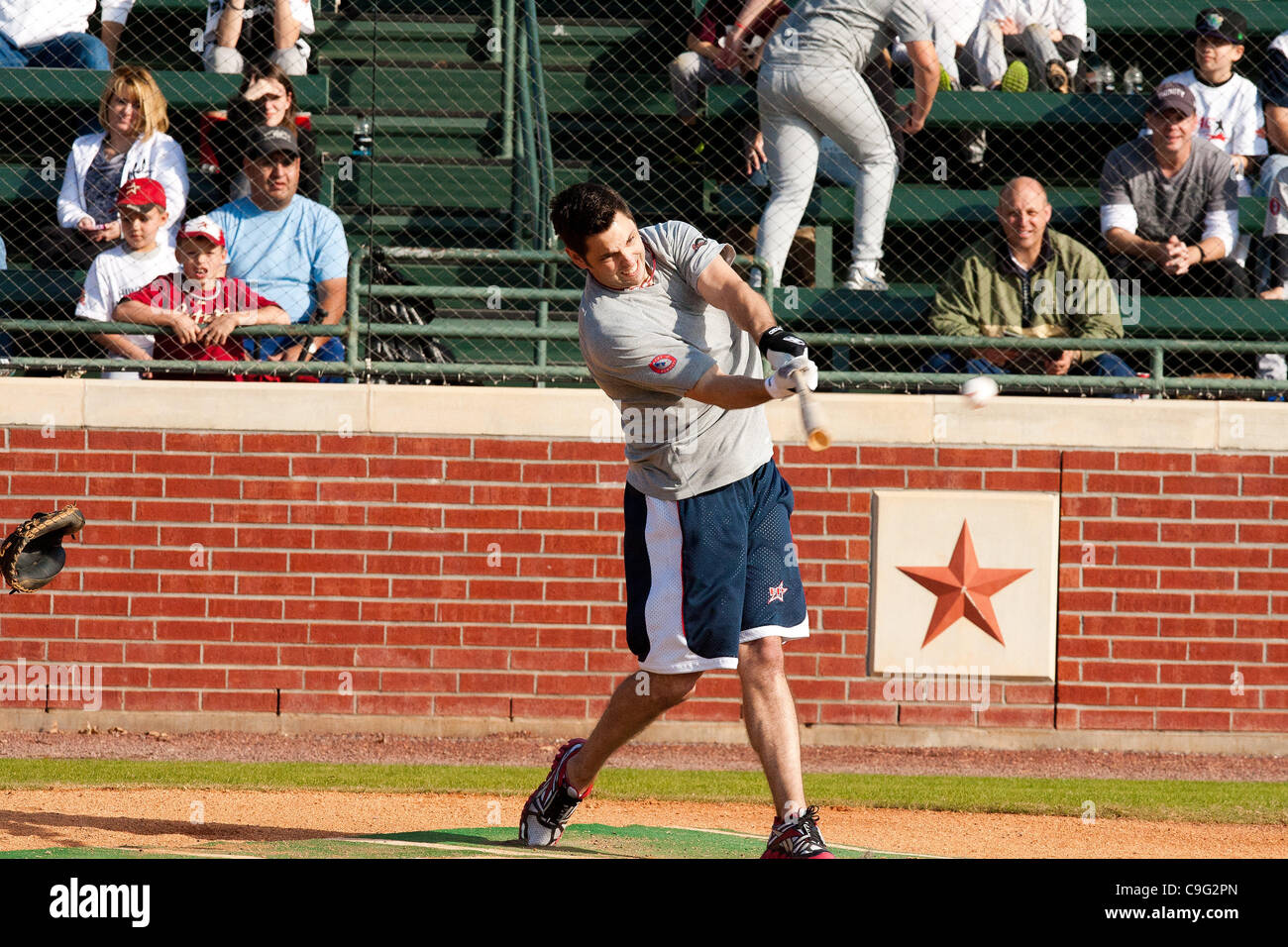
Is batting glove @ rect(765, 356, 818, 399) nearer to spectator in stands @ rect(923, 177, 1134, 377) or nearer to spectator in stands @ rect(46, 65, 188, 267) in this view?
spectator in stands @ rect(923, 177, 1134, 377)

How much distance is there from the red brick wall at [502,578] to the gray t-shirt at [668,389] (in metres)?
2.97

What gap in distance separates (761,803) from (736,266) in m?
3.21

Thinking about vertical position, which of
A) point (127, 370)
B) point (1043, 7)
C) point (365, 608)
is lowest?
point (365, 608)

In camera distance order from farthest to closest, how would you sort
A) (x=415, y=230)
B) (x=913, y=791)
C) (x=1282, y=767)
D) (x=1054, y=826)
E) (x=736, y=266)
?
1. (x=415, y=230)
2. (x=736, y=266)
3. (x=1282, y=767)
4. (x=913, y=791)
5. (x=1054, y=826)

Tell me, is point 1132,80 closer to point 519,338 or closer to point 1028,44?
point 1028,44

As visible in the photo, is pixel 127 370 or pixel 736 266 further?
pixel 736 266

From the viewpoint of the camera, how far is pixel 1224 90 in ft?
29.1

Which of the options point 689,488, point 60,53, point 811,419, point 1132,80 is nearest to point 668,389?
point 689,488

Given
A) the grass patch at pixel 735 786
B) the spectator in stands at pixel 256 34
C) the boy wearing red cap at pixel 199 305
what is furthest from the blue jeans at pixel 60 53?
the grass patch at pixel 735 786

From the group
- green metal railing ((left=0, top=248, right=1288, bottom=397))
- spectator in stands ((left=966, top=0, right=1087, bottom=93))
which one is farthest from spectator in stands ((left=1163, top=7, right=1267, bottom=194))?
green metal railing ((left=0, top=248, right=1288, bottom=397))

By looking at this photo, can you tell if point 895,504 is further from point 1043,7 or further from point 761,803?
point 1043,7

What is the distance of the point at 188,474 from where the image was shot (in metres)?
7.54

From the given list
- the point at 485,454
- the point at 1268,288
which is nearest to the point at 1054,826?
the point at 485,454

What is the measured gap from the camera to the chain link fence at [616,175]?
25.5 ft
